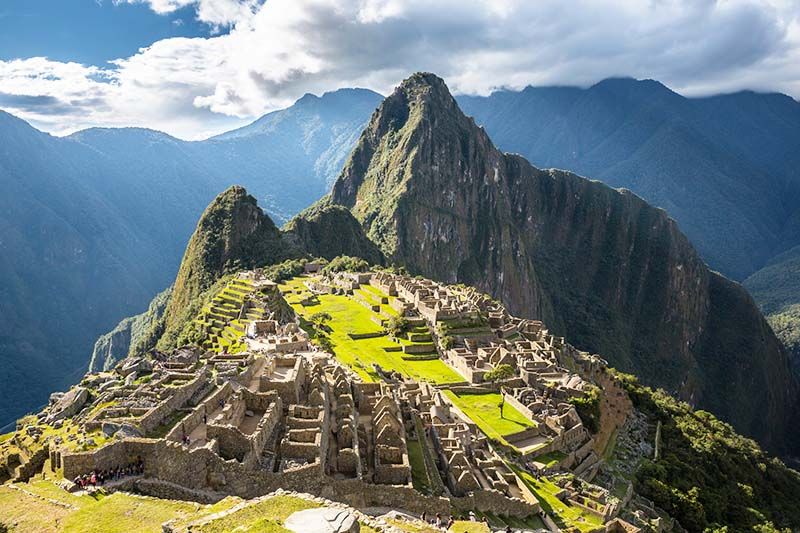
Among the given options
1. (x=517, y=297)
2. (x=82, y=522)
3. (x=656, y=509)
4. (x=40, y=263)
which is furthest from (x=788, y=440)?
(x=40, y=263)

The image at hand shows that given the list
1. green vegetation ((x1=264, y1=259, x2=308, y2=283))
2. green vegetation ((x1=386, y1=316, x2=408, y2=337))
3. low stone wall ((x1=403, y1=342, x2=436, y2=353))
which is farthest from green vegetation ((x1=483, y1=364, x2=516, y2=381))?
green vegetation ((x1=264, y1=259, x2=308, y2=283))

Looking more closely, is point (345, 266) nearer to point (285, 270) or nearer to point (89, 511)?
point (285, 270)

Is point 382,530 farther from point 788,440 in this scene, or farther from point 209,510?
point 788,440

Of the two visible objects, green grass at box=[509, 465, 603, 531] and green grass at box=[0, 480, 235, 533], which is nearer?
green grass at box=[0, 480, 235, 533]

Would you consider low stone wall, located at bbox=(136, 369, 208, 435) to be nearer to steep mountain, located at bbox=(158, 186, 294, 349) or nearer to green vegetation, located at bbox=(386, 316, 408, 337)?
green vegetation, located at bbox=(386, 316, 408, 337)

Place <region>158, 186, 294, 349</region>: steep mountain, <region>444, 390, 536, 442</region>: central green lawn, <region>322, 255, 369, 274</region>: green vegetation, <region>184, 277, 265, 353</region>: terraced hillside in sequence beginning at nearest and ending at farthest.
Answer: <region>444, 390, 536, 442</region>: central green lawn, <region>184, 277, 265, 353</region>: terraced hillside, <region>322, 255, 369, 274</region>: green vegetation, <region>158, 186, 294, 349</region>: steep mountain

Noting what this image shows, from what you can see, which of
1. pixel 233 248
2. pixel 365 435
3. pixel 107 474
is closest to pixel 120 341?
pixel 233 248

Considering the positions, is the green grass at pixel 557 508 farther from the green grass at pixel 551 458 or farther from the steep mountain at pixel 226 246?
the steep mountain at pixel 226 246
